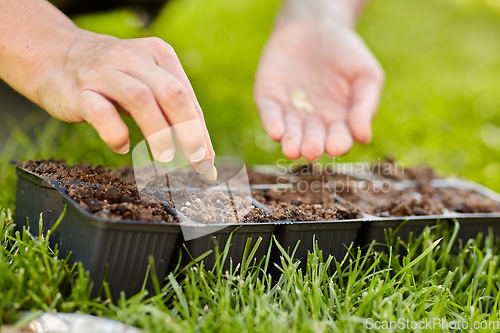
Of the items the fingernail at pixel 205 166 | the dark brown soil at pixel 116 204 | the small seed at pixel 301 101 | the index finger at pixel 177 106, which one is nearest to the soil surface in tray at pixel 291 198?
the dark brown soil at pixel 116 204

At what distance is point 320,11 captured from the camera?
7.70 feet

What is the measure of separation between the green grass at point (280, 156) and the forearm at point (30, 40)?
1.57 ft

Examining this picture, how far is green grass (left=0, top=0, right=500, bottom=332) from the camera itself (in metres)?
0.96

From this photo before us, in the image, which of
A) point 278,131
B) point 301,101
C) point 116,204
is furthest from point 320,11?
point 116,204

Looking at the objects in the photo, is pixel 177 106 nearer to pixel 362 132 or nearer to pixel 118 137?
pixel 118 137

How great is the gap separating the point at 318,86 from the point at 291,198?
90cm

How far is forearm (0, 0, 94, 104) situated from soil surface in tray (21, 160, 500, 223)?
30 centimetres

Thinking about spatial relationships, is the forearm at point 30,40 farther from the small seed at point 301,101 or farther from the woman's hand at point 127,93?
the small seed at point 301,101

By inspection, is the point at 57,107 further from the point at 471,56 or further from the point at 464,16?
the point at 464,16

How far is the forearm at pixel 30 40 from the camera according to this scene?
114 centimetres

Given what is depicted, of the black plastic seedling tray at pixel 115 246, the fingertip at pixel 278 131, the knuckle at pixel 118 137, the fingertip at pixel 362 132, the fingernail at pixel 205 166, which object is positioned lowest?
the black plastic seedling tray at pixel 115 246

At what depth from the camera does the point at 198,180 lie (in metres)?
1.54

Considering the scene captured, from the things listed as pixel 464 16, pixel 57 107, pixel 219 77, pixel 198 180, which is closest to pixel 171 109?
pixel 57 107

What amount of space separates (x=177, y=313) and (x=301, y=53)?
1660 mm
